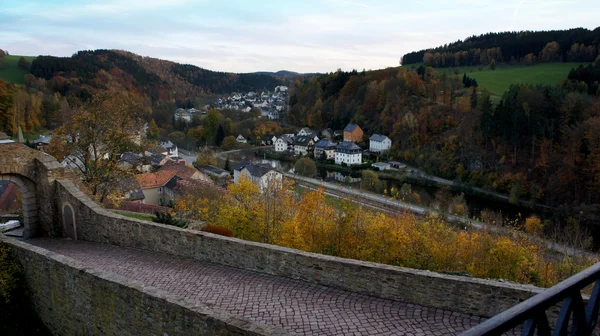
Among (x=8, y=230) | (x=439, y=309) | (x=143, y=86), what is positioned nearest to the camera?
(x=439, y=309)

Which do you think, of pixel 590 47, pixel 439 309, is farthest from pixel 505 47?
pixel 439 309

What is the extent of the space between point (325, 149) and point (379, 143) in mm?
9738

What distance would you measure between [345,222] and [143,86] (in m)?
125

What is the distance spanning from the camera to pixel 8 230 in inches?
556

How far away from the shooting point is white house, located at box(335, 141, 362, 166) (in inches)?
2667

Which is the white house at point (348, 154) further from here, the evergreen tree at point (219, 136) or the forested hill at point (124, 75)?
the forested hill at point (124, 75)

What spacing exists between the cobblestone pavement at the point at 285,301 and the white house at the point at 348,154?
58.5 meters

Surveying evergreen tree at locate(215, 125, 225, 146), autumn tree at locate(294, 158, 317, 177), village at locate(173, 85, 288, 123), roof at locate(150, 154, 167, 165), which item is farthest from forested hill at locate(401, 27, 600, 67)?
roof at locate(150, 154, 167, 165)

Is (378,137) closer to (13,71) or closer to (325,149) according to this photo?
(325,149)

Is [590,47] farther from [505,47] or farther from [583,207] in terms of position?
[583,207]

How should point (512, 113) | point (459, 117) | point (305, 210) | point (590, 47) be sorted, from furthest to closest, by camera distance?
point (590, 47) < point (459, 117) < point (512, 113) < point (305, 210)

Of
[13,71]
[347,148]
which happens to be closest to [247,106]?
[13,71]

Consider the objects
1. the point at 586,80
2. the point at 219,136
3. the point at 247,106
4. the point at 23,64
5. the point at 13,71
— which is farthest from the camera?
the point at 247,106

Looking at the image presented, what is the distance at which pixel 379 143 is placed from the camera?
74.4m
